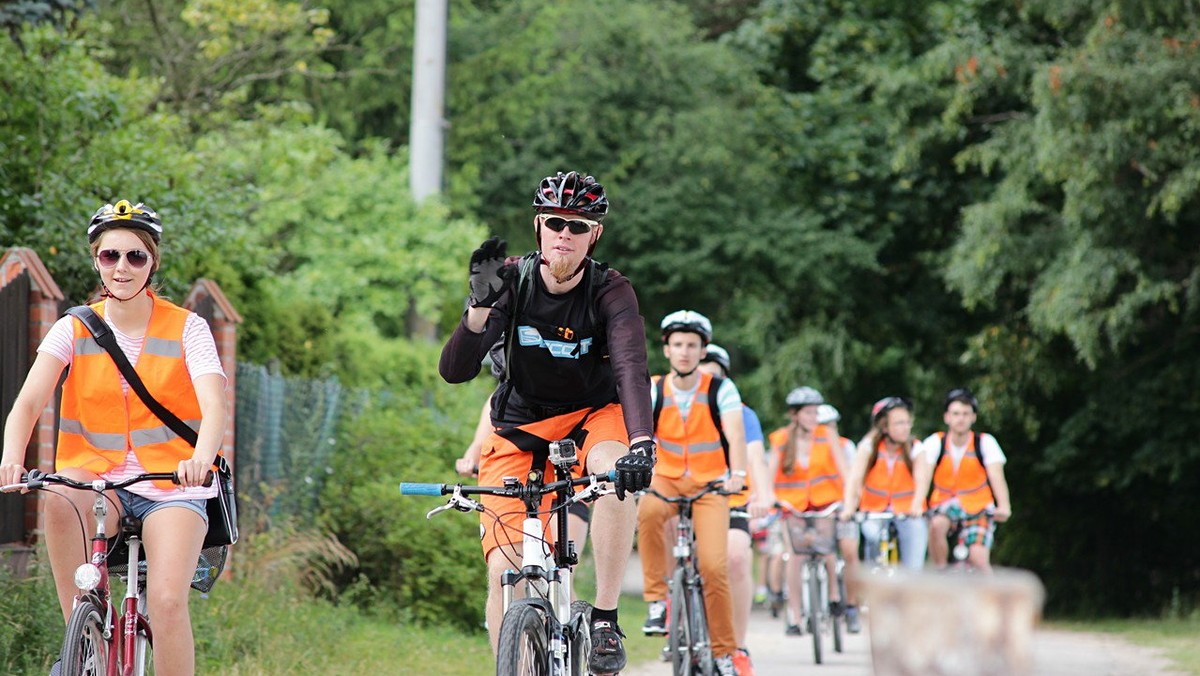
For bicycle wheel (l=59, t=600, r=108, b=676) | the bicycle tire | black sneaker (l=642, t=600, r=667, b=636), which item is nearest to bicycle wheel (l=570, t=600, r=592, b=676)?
bicycle wheel (l=59, t=600, r=108, b=676)

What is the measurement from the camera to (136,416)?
578 centimetres

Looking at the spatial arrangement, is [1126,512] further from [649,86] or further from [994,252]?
[649,86]

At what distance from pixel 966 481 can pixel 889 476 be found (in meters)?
1.47

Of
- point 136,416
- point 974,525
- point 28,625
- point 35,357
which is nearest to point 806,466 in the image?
point 974,525

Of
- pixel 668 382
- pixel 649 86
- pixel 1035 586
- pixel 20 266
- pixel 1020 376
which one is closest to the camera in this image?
pixel 1035 586

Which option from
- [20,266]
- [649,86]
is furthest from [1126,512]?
[20,266]

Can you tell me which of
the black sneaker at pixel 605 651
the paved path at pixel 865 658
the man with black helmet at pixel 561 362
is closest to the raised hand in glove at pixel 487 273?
the man with black helmet at pixel 561 362

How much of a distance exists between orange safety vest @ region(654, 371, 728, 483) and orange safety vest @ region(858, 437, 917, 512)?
5.31 metres

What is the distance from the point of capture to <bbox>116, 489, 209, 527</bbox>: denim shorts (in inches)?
225

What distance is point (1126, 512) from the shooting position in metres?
26.2

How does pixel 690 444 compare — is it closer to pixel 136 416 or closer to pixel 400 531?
pixel 400 531

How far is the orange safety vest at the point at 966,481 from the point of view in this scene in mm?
13305

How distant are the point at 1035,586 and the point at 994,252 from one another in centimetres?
1896

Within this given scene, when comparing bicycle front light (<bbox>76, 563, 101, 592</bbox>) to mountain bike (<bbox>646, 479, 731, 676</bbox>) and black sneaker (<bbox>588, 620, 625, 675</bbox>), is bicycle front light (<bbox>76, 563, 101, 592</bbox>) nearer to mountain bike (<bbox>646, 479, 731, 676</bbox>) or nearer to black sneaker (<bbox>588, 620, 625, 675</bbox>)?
black sneaker (<bbox>588, 620, 625, 675</bbox>)
